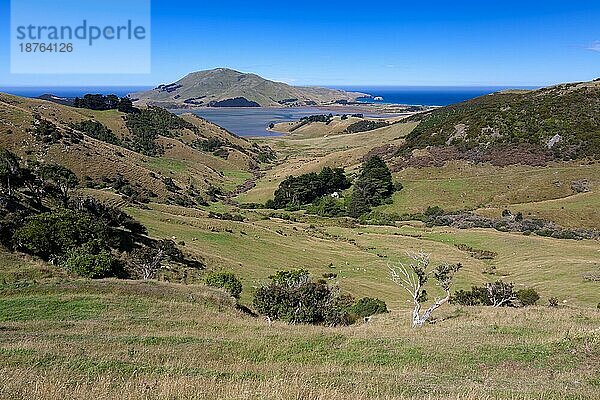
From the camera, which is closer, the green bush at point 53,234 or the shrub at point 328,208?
the green bush at point 53,234

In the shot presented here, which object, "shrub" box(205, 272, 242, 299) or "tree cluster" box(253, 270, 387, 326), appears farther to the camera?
"shrub" box(205, 272, 242, 299)

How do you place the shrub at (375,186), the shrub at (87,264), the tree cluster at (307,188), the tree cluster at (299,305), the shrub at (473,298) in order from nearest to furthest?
the tree cluster at (299,305) < the shrub at (87,264) < the shrub at (473,298) < the shrub at (375,186) < the tree cluster at (307,188)

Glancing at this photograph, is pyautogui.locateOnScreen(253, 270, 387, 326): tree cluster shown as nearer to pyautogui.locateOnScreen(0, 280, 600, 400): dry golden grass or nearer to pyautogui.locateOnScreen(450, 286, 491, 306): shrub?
pyautogui.locateOnScreen(0, 280, 600, 400): dry golden grass

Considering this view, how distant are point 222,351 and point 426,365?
21.0 ft

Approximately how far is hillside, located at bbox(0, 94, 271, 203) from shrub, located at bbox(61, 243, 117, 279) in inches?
1868

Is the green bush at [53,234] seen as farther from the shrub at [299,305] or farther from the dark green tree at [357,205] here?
the dark green tree at [357,205]

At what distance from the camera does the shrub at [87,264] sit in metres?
27.3

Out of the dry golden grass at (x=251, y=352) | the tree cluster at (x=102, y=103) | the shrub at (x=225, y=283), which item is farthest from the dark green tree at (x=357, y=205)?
the tree cluster at (x=102, y=103)

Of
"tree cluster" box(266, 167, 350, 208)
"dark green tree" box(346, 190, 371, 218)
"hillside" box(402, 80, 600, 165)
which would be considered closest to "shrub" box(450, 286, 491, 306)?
"dark green tree" box(346, 190, 371, 218)

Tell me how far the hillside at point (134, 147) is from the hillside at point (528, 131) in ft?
173

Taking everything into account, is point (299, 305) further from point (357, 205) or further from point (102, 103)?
point (102, 103)

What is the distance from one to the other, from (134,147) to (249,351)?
12187cm

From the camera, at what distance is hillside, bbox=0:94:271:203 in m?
84.6

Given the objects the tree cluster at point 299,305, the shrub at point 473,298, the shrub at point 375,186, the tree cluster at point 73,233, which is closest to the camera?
the tree cluster at point 299,305
